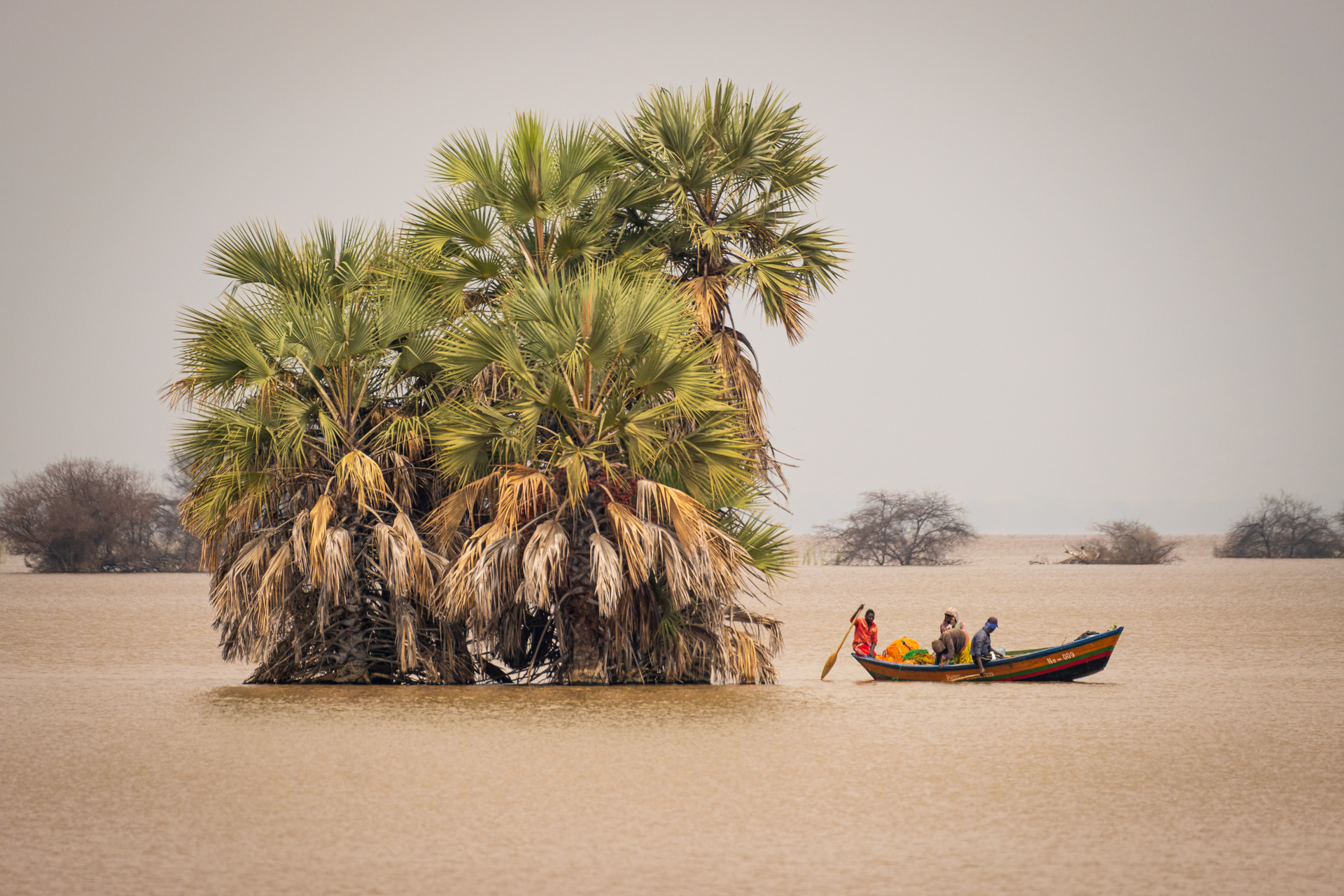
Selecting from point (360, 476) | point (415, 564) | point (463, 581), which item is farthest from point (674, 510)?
point (360, 476)

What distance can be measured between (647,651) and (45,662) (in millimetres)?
10161

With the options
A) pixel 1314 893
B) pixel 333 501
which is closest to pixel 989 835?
pixel 1314 893

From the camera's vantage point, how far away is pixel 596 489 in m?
15.4

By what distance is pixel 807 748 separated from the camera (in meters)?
10.8

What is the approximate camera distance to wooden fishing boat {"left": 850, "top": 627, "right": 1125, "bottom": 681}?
15.6 m

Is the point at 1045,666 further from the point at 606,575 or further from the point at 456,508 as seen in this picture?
the point at 456,508

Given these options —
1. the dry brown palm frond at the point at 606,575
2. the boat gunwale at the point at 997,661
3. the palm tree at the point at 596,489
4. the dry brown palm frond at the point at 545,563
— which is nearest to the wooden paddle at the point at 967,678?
the boat gunwale at the point at 997,661

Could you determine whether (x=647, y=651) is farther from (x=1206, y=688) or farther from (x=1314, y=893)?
(x=1314, y=893)

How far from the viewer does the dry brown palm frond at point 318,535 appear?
575 inches

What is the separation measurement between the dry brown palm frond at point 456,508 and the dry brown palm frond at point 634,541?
177 centimetres

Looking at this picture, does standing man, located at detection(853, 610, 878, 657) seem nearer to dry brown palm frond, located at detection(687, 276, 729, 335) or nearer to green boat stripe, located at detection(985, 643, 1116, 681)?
green boat stripe, located at detection(985, 643, 1116, 681)

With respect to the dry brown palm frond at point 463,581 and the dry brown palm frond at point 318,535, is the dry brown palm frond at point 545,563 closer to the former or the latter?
the dry brown palm frond at point 463,581

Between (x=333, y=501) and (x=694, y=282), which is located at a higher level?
(x=694, y=282)

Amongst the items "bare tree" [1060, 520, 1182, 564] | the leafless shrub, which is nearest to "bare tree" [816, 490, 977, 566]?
"bare tree" [1060, 520, 1182, 564]
